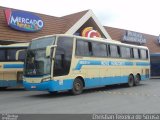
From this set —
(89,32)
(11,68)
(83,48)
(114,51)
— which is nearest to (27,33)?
(89,32)

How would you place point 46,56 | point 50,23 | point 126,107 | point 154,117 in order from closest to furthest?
point 154,117
point 126,107
point 46,56
point 50,23

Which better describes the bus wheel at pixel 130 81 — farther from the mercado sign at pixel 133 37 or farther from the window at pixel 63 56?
the mercado sign at pixel 133 37

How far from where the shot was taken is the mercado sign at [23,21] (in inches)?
995

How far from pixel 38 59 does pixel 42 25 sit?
492 inches

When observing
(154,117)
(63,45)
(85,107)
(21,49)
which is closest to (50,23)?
(21,49)

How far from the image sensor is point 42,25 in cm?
2783

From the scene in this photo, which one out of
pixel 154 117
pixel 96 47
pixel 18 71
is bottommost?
pixel 154 117

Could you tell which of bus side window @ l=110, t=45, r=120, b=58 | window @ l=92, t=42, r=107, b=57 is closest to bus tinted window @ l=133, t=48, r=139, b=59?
bus side window @ l=110, t=45, r=120, b=58

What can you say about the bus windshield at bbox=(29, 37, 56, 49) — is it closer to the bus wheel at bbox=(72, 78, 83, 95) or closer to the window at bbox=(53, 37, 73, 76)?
the window at bbox=(53, 37, 73, 76)

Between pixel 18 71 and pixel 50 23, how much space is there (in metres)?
10.0

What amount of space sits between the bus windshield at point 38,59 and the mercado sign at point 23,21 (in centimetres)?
952

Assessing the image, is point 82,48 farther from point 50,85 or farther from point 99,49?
point 50,85

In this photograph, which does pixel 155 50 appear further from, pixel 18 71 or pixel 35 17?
pixel 18 71

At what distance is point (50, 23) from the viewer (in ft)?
97.2
